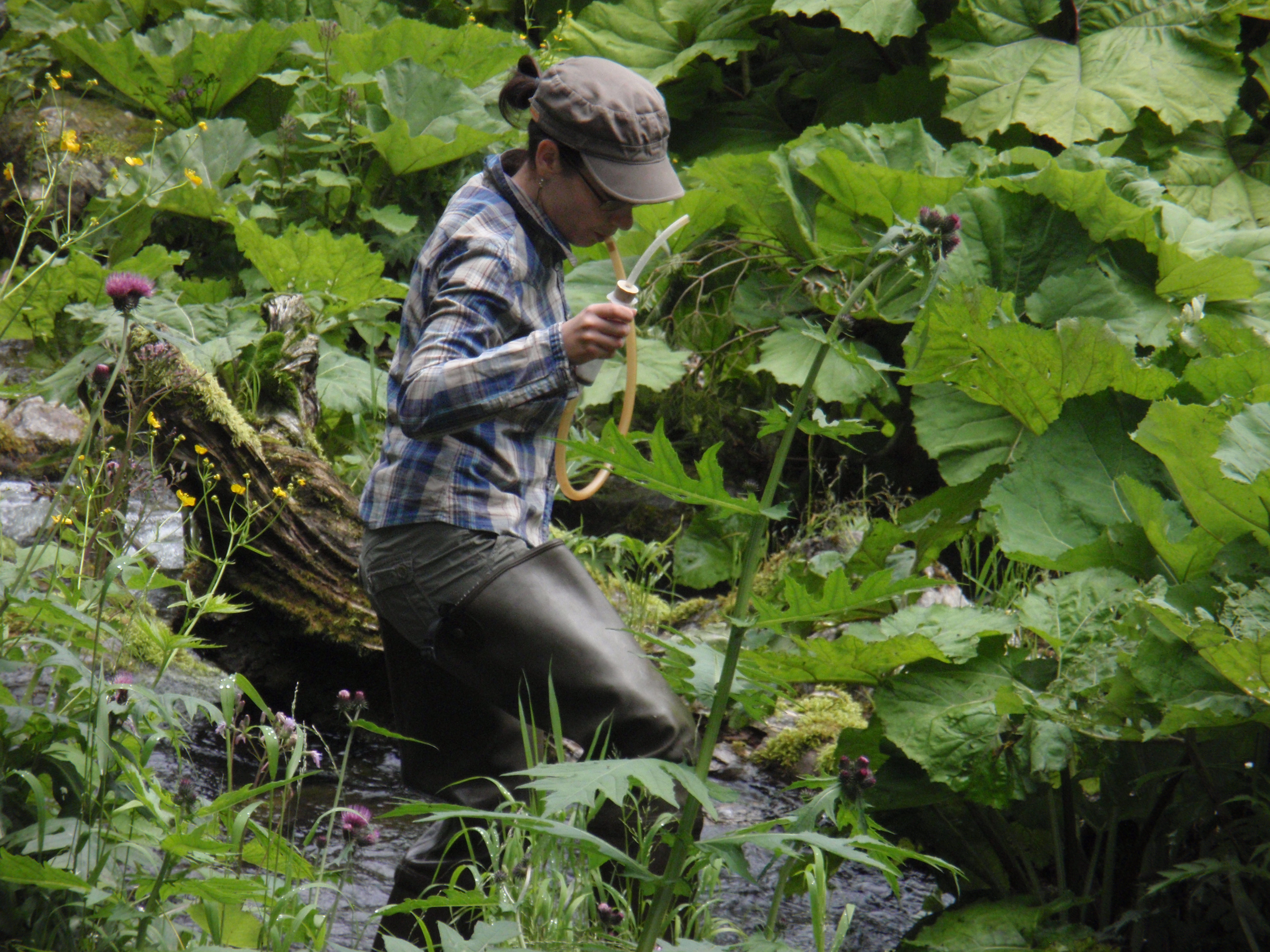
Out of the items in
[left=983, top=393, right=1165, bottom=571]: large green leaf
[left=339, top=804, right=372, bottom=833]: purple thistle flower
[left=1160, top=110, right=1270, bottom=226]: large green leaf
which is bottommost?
[left=1160, top=110, right=1270, bottom=226]: large green leaf

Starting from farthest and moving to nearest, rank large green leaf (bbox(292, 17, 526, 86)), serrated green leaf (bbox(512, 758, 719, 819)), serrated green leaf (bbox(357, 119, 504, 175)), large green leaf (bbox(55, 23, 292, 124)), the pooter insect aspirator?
large green leaf (bbox(55, 23, 292, 124))
large green leaf (bbox(292, 17, 526, 86))
serrated green leaf (bbox(357, 119, 504, 175))
the pooter insect aspirator
serrated green leaf (bbox(512, 758, 719, 819))

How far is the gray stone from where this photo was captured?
4.82m

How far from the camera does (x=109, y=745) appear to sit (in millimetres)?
1390

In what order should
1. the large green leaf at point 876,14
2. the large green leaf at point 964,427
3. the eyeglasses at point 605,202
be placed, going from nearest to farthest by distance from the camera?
the eyeglasses at point 605,202 → the large green leaf at point 964,427 → the large green leaf at point 876,14

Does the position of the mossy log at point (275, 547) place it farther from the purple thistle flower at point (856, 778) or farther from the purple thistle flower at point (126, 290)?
the purple thistle flower at point (856, 778)

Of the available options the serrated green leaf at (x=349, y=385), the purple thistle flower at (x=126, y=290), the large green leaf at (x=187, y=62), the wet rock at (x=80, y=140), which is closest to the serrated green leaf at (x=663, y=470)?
the purple thistle flower at (x=126, y=290)

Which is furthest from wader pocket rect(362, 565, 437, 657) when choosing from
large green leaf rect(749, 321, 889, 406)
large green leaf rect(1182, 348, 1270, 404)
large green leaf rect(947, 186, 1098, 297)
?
large green leaf rect(749, 321, 889, 406)

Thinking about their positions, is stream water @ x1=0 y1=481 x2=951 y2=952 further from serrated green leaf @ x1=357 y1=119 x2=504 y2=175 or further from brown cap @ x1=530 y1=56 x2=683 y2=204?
serrated green leaf @ x1=357 y1=119 x2=504 y2=175

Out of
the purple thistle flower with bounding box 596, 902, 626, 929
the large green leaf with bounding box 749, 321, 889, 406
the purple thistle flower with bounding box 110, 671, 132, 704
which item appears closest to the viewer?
the purple thistle flower with bounding box 110, 671, 132, 704

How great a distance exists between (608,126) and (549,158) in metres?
0.13

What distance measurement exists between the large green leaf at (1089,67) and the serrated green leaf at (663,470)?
4.34 m

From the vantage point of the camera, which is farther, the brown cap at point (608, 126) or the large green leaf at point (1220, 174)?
the large green leaf at point (1220, 174)

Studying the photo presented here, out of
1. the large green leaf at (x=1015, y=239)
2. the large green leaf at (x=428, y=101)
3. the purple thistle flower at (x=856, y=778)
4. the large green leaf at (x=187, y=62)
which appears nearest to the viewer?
the purple thistle flower at (x=856, y=778)

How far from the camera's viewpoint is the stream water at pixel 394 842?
2582 mm
